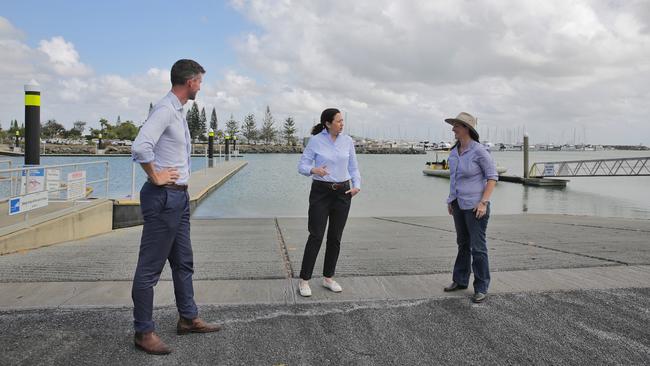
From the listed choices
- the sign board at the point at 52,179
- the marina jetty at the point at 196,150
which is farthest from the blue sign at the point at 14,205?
the marina jetty at the point at 196,150

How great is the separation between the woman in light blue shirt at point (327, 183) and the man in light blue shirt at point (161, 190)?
1.31 m

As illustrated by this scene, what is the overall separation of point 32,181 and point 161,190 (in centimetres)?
528

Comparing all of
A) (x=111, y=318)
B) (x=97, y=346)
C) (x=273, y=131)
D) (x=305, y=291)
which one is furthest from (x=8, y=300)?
(x=273, y=131)

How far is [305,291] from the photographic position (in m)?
4.39

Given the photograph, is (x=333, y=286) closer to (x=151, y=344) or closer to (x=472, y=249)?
(x=472, y=249)

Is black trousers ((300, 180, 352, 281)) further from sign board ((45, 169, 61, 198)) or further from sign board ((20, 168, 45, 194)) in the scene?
sign board ((45, 169, 61, 198))

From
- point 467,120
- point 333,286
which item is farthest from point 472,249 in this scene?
point 333,286

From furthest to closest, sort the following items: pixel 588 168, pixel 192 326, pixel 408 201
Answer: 1. pixel 588 168
2. pixel 408 201
3. pixel 192 326

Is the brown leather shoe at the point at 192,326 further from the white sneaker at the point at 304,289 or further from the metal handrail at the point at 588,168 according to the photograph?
the metal handrail at the point at 588,168

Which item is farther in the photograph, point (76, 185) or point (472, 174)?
point (76, 185)

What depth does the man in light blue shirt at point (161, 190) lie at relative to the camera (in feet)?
10.5

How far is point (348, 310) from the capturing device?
4.07m

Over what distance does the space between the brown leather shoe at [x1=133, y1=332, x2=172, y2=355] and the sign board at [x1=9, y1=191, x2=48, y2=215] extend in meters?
4.22

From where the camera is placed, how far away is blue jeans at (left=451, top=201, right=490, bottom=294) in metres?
4.36
